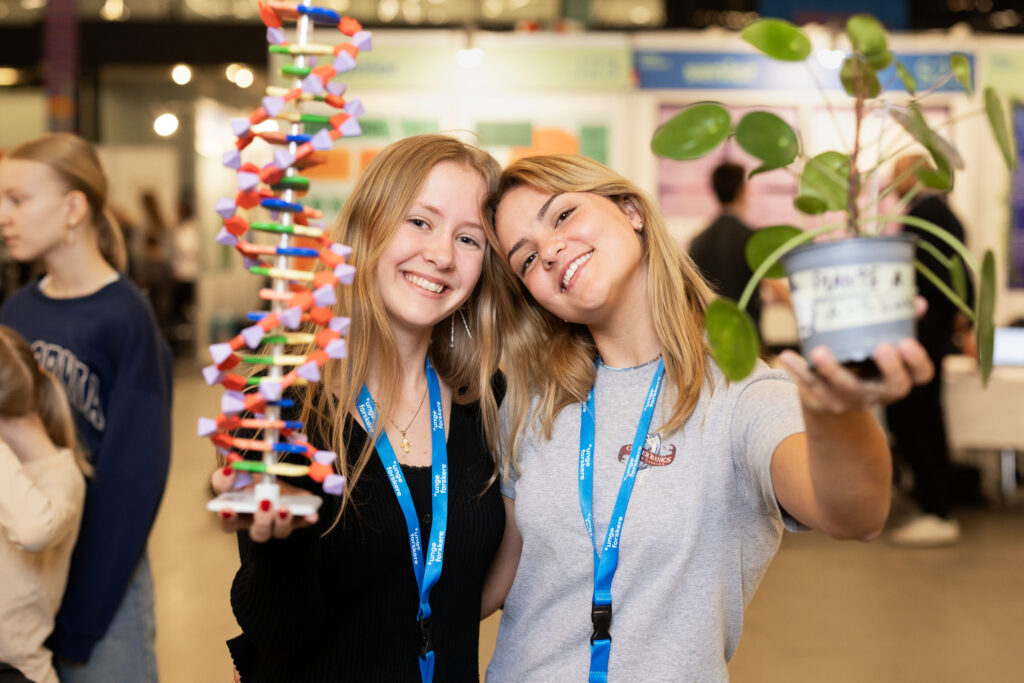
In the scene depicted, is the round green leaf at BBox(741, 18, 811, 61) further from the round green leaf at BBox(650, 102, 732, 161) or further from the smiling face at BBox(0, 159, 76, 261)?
the smiling face at BBox(0, 159, 76, 261)

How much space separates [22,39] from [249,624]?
14689 mm

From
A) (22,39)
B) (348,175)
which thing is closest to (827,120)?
(348,175)

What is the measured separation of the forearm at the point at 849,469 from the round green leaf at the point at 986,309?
0.14 m

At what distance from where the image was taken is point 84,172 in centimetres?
226

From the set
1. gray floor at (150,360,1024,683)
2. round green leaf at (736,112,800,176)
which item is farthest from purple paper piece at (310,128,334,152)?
gray floor at (150,360,1024,683)

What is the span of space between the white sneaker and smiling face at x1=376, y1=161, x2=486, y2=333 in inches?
157

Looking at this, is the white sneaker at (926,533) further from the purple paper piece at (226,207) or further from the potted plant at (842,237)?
the purple paper piece at (226,207)

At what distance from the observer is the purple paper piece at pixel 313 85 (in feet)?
3.57

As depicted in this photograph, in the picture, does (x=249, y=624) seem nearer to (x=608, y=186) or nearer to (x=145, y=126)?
(x=608, y=186)

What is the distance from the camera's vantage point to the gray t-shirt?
4.67ft

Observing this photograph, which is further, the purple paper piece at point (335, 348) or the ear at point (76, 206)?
the ear at point (76, 206)

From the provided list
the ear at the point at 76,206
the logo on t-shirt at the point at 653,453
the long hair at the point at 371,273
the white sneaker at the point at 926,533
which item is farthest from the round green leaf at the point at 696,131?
the white sneaker at the point at 926,533

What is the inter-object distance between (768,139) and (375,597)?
3.23 feet

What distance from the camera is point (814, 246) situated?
947 mm
